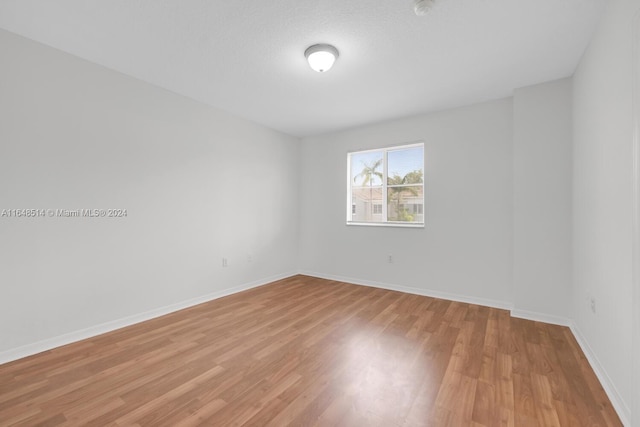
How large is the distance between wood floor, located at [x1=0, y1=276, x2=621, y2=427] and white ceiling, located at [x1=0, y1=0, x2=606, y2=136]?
2.65 m

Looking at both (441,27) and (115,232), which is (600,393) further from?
(115,232)

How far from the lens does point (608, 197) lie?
1.86m

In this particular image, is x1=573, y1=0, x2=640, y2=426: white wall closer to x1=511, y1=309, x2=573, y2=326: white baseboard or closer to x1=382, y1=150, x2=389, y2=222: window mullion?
x1=511, y1=309, x2=573, y2=326: white baseboard

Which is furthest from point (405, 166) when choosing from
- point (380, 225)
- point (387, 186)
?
point (380, 225)

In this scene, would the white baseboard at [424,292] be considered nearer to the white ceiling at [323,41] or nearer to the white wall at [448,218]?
the white wall at [448,218]

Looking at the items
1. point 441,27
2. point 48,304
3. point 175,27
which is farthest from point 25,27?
point 441,27

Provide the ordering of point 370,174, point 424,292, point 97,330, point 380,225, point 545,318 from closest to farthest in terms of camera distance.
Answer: point 97,330 → point 545,318 → point 424,292 → point 380,225 → point 370,174

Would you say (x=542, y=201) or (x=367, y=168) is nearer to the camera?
(x=542, y=201)

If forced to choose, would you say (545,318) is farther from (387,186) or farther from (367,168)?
(367,168)

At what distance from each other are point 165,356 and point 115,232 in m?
1.42

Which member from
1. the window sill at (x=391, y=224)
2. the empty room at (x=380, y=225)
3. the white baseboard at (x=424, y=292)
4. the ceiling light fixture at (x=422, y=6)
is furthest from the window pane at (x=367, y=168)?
the ceiling light fixture at (x=422, y=6)

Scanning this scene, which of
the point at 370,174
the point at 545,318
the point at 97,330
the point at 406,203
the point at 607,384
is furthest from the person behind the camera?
the point at 370,174

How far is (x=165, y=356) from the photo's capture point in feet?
7.30

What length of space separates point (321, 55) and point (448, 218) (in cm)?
271
